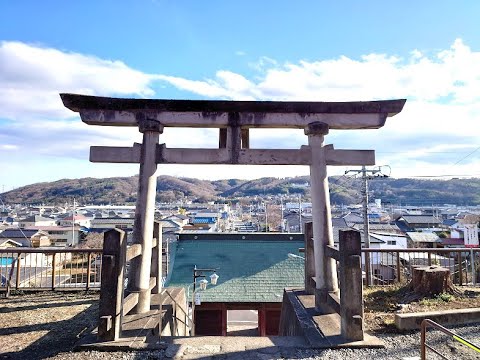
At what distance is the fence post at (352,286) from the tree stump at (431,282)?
9.73 ft

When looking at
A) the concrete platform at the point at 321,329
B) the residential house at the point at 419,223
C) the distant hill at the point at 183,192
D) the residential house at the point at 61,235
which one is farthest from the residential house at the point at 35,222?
the distant hill at the point at 183,192

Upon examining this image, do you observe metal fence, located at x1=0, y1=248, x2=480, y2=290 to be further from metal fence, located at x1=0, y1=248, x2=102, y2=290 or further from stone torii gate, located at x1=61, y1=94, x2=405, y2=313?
stone torii gate, located at x1=61, y1=94, x2=405, y2=313

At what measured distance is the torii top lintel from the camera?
529 centimetres

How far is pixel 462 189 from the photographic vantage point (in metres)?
145

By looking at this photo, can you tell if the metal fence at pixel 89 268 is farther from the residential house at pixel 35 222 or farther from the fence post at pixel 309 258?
the residential house at pixel 35 222

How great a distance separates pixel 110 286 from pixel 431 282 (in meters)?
5.95

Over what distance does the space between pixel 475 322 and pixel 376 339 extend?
6.83ft

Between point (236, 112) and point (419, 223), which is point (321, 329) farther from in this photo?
point (419, 223)

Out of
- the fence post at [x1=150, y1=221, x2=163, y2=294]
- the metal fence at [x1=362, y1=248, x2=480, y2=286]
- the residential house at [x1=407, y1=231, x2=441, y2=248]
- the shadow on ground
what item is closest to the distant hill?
the residential house at [x1=407, y1=231, x2=441, y2=248]

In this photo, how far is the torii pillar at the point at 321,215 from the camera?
5184 mm

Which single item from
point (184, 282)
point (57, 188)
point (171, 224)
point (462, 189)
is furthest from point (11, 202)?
point (462, 189)

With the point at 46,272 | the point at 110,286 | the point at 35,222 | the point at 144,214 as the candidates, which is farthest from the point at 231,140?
the point at 35,222

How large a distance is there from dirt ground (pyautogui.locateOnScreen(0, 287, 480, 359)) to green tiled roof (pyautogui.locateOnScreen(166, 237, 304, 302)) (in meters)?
3.57

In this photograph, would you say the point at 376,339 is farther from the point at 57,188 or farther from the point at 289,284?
the point at 57,188
